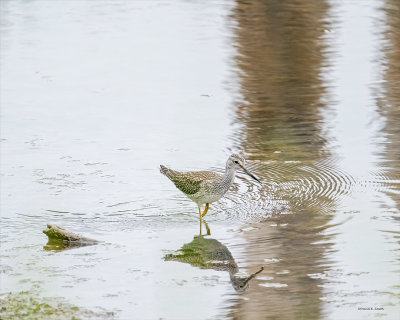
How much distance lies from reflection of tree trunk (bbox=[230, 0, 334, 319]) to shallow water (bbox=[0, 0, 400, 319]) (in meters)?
0.03

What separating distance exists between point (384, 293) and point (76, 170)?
547 cm

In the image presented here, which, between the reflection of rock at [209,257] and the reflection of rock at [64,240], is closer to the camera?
the reflection of rock at [209,257]

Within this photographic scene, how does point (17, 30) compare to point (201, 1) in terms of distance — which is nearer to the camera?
point (17, 30)

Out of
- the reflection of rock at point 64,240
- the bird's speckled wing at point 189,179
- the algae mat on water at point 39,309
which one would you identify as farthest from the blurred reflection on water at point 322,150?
the reflection of rock at point 64,240

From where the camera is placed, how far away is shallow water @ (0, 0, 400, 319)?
8977mm

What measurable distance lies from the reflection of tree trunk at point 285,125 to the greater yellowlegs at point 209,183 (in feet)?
2.41

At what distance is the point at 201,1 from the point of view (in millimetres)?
25094

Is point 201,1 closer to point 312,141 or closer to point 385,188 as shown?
point 312,141

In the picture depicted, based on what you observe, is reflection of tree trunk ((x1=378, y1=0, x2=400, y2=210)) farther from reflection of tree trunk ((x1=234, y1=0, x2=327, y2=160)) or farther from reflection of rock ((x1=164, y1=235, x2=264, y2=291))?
reflection of rock ((x1=164, y1=235, x2=264, y2=291))

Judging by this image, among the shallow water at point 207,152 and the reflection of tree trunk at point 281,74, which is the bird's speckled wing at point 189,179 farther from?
the reflection of tree trunk at point 281,74

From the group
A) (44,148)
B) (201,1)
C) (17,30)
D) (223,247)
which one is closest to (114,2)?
(201,1)

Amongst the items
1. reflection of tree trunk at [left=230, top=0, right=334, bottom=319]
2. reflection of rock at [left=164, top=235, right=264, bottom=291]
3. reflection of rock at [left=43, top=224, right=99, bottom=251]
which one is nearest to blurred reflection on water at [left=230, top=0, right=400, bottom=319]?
reflection of tree trunk at [left=230, top=0, right=334, bottom=319]

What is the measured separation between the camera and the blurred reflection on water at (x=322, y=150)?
878cm

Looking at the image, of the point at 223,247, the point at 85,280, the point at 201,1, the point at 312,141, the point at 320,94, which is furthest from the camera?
the point at 201,1
